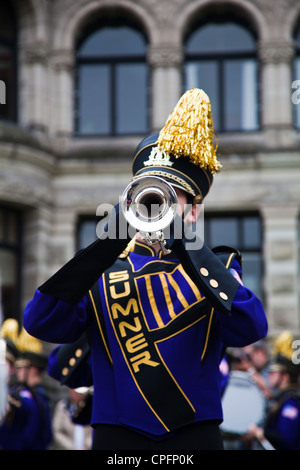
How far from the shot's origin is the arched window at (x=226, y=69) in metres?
14.9

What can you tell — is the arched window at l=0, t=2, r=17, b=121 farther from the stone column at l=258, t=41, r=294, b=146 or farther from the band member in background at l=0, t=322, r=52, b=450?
the band member in background at l=0, t=322, r=52, b=450

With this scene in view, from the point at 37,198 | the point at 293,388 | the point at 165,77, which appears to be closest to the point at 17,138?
the point at 37,198

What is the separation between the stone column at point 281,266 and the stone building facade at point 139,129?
17mm

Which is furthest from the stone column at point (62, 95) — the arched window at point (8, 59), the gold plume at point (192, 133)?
the gold plume at point (192, 133)

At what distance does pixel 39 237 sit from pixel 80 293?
36.2ft

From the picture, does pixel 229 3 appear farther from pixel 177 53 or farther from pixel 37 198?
pixel 37 198

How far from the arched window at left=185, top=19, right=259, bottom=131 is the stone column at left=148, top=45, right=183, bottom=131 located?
45cm

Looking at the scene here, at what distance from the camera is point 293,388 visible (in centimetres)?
766

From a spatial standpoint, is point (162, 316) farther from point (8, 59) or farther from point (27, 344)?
point (8, 59)

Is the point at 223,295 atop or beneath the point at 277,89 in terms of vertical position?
beneath

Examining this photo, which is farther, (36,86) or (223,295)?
(36,86)

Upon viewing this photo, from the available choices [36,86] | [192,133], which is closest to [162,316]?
[192,133]

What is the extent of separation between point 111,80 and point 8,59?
188 cm

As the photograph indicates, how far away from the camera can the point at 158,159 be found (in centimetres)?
306
